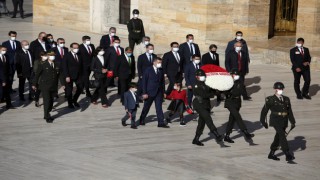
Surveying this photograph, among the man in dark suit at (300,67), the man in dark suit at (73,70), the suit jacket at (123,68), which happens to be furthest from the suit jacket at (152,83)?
the man in dark suit at (300,67)

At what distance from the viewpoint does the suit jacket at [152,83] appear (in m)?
19.4

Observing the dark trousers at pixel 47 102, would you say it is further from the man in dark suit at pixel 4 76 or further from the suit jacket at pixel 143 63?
the suit jacket at pixel 143 63

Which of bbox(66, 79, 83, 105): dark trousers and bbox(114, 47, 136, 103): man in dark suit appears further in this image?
bbox(114, 47, 136, 103): man in dark suit

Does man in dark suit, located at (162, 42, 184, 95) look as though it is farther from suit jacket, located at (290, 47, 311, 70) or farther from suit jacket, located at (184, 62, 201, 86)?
suit jacket, located at (290, 47, 311, 70)

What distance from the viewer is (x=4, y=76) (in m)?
21.0

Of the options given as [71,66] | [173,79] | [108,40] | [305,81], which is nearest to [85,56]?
[71,66]

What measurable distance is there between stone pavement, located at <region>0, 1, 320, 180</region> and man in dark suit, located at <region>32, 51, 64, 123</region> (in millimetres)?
355

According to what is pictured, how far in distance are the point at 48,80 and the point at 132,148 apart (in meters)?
3.22

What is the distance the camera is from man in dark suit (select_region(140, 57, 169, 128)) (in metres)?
19.4

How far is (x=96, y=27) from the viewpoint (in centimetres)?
3588

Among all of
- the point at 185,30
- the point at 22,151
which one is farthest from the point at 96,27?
the point at 22,151

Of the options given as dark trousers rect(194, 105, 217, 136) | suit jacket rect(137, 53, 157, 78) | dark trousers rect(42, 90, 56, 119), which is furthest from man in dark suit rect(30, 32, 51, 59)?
dark trousers rect(194, 105, 217, 136)

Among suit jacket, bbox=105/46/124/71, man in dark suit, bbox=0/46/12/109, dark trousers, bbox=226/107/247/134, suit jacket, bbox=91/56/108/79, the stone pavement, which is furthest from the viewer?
suit jacket, bbox=105/46/124/71

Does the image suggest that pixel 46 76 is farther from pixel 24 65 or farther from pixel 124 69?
pixel 124 69
